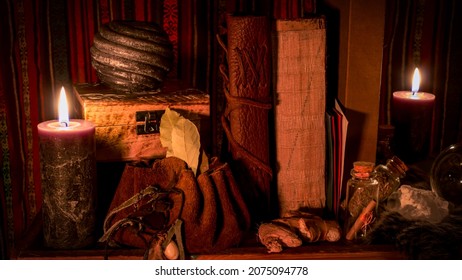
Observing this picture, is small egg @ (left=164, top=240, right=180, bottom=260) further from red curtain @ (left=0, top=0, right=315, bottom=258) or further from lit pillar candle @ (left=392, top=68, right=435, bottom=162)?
red curtain @ (left=0, top=0, right=315, bottom=258)

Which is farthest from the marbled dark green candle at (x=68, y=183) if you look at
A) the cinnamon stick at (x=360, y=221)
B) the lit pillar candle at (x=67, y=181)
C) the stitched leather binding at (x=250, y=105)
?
the cinnamon stick at (x=360, y=221)

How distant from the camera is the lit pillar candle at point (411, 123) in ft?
3.51

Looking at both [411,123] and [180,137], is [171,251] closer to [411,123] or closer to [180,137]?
[180,137]

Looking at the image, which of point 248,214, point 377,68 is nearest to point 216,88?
point 377,68

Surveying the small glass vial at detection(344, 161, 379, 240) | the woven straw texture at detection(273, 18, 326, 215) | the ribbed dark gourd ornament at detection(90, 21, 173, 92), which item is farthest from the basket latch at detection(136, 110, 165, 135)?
the small glass vial at detection(344, 161, 379, 240)

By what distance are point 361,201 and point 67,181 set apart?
1.62 feet

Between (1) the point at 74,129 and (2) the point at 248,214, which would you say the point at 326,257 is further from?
(1) the point at 74,129

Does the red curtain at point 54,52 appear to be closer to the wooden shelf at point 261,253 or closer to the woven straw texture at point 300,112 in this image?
the woven straw texture at point 300,112

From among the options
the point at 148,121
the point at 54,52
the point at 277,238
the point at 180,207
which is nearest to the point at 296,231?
the point at 277,238

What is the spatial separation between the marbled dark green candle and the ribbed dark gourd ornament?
0.15 meters

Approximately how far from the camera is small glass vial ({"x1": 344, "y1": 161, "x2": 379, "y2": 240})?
91cm

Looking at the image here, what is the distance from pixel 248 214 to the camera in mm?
906

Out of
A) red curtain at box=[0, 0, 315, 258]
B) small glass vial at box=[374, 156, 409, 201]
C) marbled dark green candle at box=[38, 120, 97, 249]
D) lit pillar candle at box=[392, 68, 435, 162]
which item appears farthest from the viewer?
red curtain at box=[0, 0, 315, 258]

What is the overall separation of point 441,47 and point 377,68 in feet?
1.72
